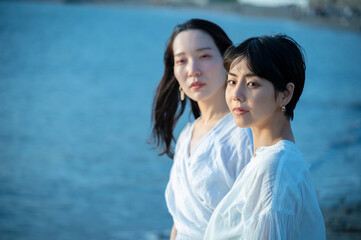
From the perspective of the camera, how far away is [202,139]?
98.0 inches

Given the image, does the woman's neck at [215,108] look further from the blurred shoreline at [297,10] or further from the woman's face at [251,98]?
the blurred shoreline at [297,10]

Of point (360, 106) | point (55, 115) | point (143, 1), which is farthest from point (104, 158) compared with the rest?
point (143, 1)

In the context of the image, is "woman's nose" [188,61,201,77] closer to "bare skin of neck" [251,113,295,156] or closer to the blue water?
"bare skin of neck" [251,113,295,156]

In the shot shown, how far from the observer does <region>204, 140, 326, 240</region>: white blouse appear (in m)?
1.57

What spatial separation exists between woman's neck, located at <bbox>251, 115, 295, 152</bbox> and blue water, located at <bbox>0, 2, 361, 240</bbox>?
543 cm

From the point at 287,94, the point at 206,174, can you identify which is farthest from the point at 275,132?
the point at 206,174

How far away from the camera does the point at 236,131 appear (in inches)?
92.5

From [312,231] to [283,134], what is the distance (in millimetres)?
364

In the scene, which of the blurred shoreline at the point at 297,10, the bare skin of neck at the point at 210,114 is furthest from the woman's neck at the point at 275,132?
the blurred shoreline at the point at 297,10

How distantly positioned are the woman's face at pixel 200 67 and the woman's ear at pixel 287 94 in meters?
0.84

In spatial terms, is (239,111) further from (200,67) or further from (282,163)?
(200,67)

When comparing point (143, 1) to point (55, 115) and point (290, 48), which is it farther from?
point (290, 48)

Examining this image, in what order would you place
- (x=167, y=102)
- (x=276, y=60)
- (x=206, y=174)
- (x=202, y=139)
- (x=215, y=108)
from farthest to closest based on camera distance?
(x=167, y=102) → (x=215, y=108) → (x=202, y=139) → (x=206, y=174) → (x=276, y=60)

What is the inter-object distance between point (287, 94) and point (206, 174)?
0.75 meters
